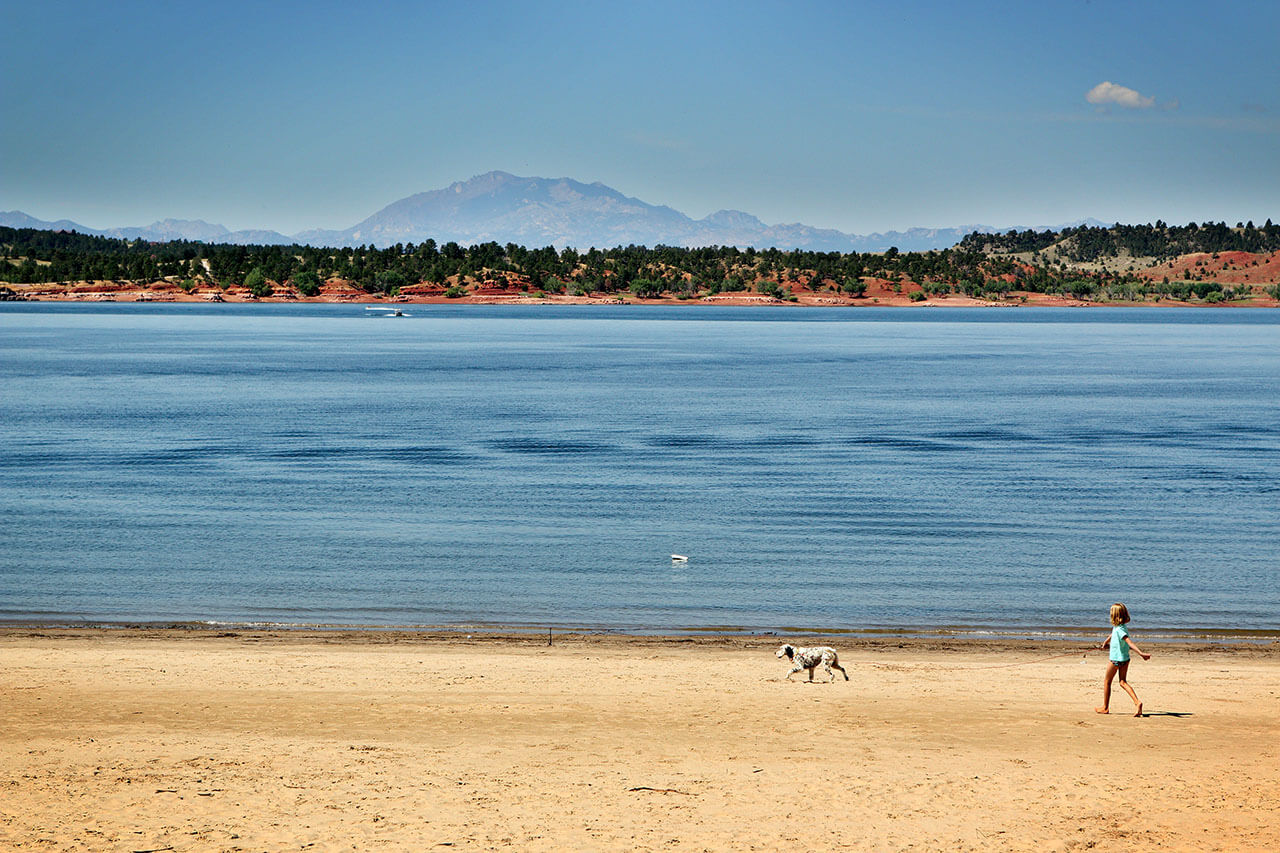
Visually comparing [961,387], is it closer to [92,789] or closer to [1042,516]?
[1042,516]

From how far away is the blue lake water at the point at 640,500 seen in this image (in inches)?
928

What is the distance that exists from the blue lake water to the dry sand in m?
4.14

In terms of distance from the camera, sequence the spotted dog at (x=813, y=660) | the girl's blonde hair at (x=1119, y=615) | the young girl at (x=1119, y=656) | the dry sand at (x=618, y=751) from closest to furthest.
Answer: the dry sand at (x=618, y=751) < the girl's blonde hair at (x=1119, y=615) < the young girl at (x=1119, y=656) < the spotted dog at (x=813, y=660)

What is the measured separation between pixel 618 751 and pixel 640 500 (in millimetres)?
21577

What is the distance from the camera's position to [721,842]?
11.2 metres

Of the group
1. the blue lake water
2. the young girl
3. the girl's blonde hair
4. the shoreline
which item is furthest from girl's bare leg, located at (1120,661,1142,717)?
the blue lake water

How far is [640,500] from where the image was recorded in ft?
116

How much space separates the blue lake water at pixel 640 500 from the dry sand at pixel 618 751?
4.14 metres

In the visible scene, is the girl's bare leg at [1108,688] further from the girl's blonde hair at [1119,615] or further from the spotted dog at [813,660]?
the spotted dog at [813,660]

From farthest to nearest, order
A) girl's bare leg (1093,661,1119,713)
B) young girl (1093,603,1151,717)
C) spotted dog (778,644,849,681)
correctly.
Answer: spotted dog (778,644,849,681) → girl's bare leg (1093,661,1119,713) → young girl (1093,603,1151,717)

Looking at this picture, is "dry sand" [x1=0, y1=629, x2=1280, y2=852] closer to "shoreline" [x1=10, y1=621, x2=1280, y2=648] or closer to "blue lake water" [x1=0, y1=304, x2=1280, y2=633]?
"shoreline" [x1=10, y1=621, x2=1280, y2=648]

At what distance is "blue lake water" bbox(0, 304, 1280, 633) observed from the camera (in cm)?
2358

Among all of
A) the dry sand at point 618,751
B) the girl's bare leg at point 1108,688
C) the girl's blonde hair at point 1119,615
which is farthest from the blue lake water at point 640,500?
the girl's blonde hair at point 1119,615

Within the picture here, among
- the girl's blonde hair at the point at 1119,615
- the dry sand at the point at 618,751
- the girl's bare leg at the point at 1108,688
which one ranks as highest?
the girl's blonde hair at the point at 1119,615
